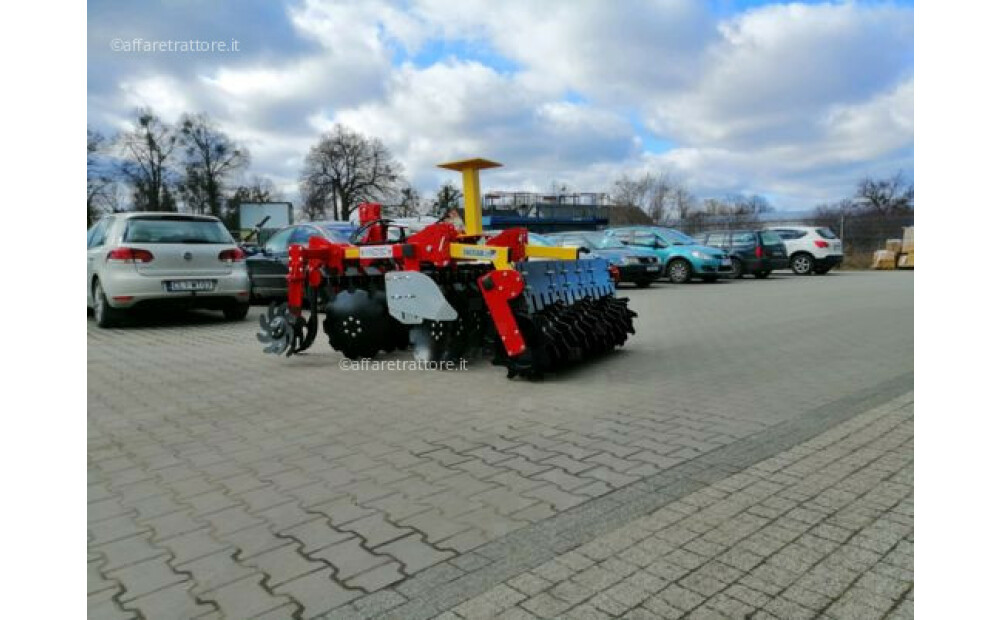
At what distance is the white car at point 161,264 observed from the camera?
934 centimetres

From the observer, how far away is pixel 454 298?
21.9ft

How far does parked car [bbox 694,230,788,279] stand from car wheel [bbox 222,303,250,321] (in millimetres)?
15356

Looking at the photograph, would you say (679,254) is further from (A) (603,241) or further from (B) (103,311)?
(B) (103,311)

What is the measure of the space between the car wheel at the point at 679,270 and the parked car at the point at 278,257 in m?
10.9

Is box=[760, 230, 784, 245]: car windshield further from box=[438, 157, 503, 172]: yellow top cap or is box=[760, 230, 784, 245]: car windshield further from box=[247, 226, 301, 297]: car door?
box=[438, 157, 503, 172]: yellow top cap

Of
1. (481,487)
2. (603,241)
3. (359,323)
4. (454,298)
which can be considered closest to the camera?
(481,487)

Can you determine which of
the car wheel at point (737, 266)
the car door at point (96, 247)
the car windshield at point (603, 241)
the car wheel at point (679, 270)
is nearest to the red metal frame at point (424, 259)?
the car door at point (96, 247)

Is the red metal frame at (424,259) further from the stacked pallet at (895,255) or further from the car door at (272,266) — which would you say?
the stacked pallet at (895,255)

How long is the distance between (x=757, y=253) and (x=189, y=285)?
17336 millimetres

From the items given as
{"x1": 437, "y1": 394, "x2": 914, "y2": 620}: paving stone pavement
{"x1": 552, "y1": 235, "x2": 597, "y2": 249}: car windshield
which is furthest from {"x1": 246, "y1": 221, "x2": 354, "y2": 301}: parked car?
{"x1": 437, "y1": 394, "x2": 914, "y2": 620}: paving stone pavement

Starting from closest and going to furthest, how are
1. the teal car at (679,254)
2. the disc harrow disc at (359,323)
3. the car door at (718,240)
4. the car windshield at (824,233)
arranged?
the disc harrow disc at (359,323), the teal car at (679,254), the car door at (718,240), the car windshield at (824,233)

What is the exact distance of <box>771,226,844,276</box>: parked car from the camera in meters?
22.8

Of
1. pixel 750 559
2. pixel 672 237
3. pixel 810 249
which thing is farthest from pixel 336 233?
pixel 810 249

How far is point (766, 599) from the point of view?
244 centimetres
